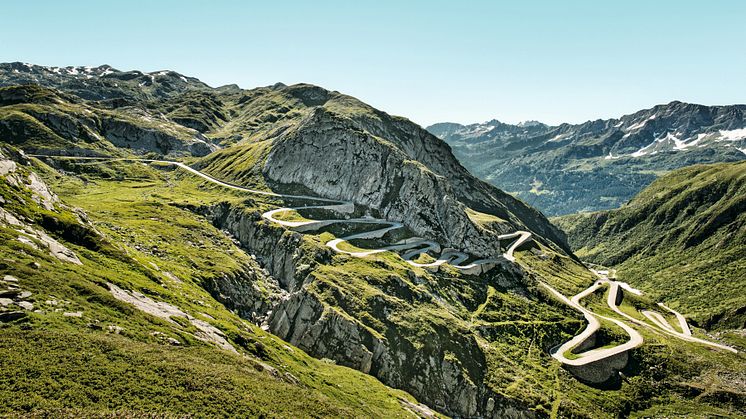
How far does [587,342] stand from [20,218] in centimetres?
13663

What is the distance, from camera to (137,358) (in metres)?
41.4

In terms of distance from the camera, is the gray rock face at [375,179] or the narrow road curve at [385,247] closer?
the narrow road curve at [385,247]

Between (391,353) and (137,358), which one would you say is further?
(391,353)

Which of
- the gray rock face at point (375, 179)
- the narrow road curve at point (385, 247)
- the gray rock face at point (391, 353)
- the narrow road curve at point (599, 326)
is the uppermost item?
the gray rock face at point (375, 179)

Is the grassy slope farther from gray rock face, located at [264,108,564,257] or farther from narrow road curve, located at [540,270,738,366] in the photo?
gray rock face, located at [264,108,564,257]

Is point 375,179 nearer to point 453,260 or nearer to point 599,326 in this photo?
point 453,260

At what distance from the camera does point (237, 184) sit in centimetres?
18562

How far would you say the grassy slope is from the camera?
35469 millimetres

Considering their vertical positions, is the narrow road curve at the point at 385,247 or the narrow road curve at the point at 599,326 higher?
the narrow road curve at the point at 385,247

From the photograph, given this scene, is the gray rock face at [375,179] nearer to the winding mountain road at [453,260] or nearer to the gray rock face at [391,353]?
the winding mountain road at [453,260]

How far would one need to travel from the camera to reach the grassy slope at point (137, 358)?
35.5 m

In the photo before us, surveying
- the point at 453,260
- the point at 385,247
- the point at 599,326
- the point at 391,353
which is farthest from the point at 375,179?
the point at 599,326

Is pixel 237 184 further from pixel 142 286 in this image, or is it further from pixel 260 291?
pixel 142 286

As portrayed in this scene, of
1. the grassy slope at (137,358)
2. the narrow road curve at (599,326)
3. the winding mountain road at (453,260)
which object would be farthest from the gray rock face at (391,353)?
the narrow road curve at (599,326)
